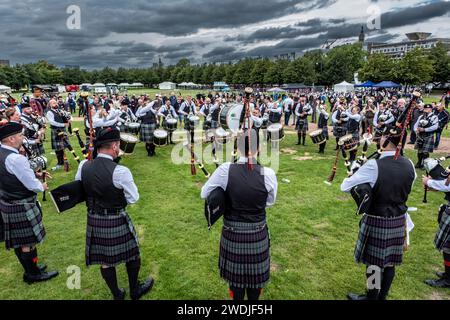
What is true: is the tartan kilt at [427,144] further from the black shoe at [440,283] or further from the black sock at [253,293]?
the black sock at [253,293]

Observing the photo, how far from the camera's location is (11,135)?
3.46 meters

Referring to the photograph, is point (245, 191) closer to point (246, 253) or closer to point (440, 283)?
point (246, 253)

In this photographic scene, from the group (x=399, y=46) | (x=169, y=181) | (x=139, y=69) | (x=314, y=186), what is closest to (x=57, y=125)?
(x=169, y=181)

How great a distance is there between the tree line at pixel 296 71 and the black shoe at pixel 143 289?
51.6 m

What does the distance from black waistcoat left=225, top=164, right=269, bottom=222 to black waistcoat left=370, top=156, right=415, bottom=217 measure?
3.94ft

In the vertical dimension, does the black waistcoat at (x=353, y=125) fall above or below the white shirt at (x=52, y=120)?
below

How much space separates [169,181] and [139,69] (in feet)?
407

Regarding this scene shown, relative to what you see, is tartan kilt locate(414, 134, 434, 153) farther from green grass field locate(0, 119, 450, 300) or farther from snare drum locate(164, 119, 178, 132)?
snare drum locate(164, 119, 178, 132)

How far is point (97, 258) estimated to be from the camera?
323 centimetres

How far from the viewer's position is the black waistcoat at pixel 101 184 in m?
2.91

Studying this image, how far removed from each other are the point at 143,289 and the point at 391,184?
3065 millimetres

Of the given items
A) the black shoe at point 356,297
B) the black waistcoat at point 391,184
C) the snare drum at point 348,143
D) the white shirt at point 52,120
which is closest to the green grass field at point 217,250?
the black shoe at point 356,297

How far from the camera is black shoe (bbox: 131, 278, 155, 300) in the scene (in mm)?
3595
